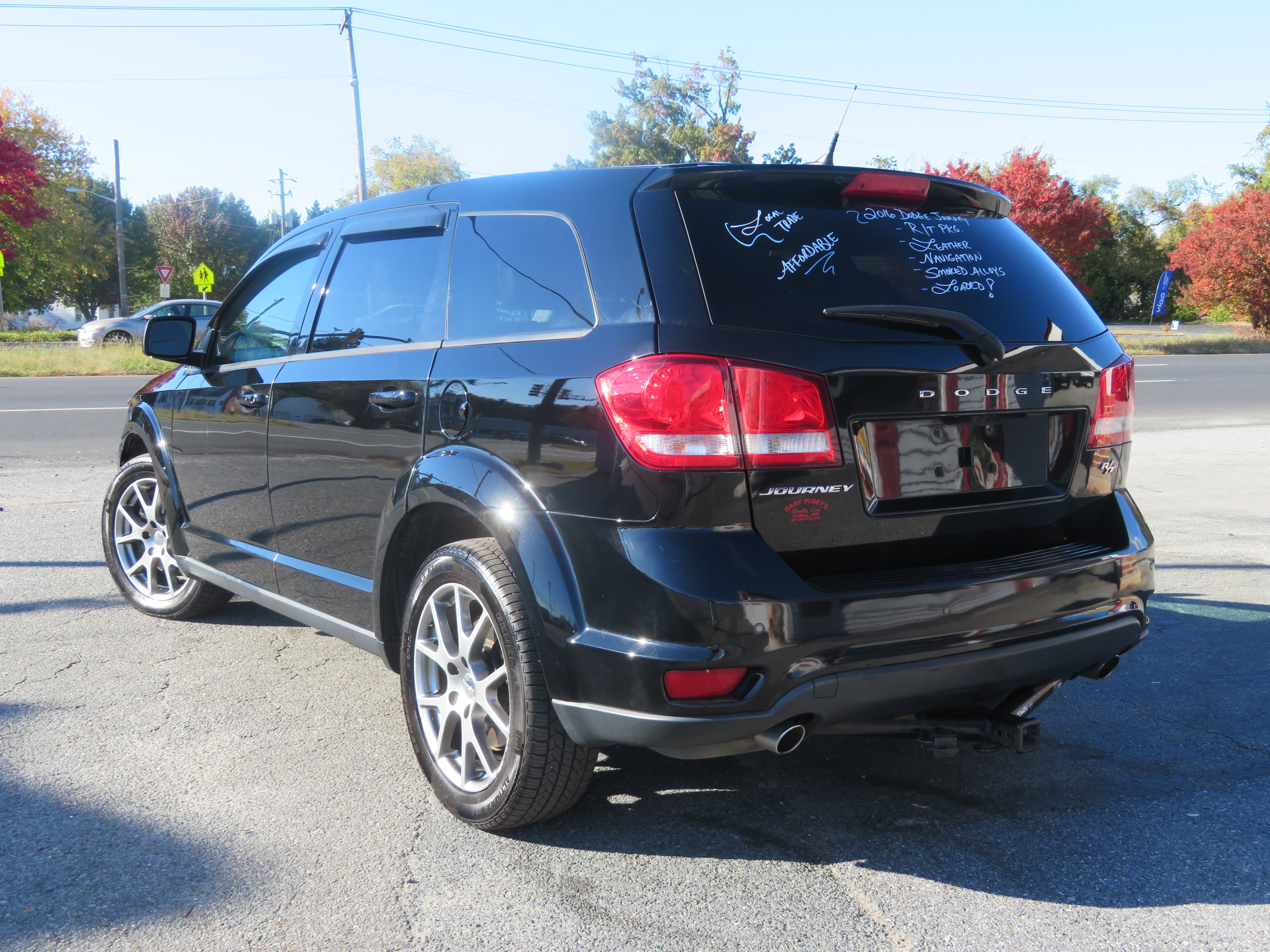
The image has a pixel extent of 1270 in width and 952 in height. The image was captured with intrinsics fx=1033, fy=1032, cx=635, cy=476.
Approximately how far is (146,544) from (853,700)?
12.6 feet

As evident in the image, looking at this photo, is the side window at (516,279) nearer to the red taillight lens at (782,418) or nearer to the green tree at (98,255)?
the red taillight lens at (782,418)

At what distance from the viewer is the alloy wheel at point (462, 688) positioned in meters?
2.85

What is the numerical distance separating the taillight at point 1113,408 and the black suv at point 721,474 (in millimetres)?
14

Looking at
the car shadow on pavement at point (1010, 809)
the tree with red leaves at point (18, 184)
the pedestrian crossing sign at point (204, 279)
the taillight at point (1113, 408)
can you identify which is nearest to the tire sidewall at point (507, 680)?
the car shadow on pavement at point (1010, 809)

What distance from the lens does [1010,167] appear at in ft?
118

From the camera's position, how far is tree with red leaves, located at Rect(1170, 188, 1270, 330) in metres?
37.1

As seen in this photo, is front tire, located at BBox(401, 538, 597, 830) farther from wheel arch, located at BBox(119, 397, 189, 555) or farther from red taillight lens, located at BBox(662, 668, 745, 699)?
wheel arch, located at BBox(119, 397, 189, 555)

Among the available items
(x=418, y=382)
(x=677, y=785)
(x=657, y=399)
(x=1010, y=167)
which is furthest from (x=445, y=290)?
(x=1010, y=167)

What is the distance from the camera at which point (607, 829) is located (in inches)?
113

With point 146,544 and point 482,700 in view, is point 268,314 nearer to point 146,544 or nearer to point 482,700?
point 146,544

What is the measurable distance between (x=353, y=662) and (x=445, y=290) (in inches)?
Result: 72.4

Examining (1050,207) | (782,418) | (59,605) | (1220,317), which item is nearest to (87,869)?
(782,418)

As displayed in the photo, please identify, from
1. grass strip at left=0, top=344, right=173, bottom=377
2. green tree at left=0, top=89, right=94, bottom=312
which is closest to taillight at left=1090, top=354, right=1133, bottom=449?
grass strip at left=0, top=344, right=173, bottom=377

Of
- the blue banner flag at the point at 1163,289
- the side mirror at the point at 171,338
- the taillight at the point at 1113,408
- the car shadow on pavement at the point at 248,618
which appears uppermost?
the blue banner flag at the point at 1163,289
